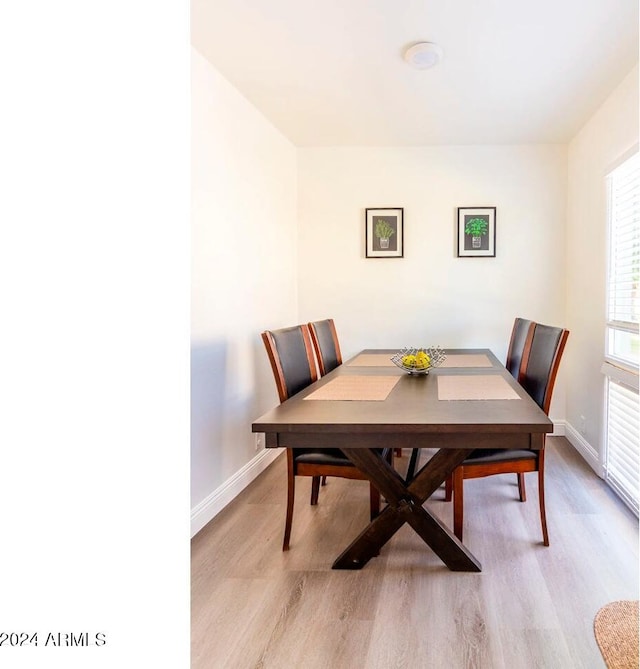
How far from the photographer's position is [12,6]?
45cm

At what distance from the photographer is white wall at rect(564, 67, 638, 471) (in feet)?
9.22

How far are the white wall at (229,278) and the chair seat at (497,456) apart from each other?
4.25 ft

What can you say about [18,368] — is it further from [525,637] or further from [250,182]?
[250,182]

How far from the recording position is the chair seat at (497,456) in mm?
2100

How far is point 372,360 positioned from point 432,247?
1.35 m

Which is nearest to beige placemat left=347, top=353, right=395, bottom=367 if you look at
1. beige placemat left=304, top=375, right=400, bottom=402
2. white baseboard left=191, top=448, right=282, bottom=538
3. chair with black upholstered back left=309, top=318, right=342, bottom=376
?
chair with black upholstered back left=309, top=318, right=342, bottom=376

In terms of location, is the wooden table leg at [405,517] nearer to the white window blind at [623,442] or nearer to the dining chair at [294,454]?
the dining chair at [294,454]

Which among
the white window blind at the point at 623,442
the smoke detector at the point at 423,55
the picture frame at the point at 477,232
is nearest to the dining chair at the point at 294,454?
the white window blind at the point at 623,442

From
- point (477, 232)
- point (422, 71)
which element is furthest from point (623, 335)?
point (422, 71)

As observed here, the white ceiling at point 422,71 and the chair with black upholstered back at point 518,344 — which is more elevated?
the white ceiling at point 422,71

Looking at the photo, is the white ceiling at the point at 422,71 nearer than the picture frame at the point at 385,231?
Yes

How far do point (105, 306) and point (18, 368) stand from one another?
0.32 ft

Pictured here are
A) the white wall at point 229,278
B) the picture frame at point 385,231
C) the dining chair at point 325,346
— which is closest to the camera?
the white wall at point 229,278

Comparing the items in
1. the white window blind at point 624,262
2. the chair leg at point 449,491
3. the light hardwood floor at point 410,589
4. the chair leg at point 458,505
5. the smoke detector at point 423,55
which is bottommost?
the light hardwood floor at point 410,589
